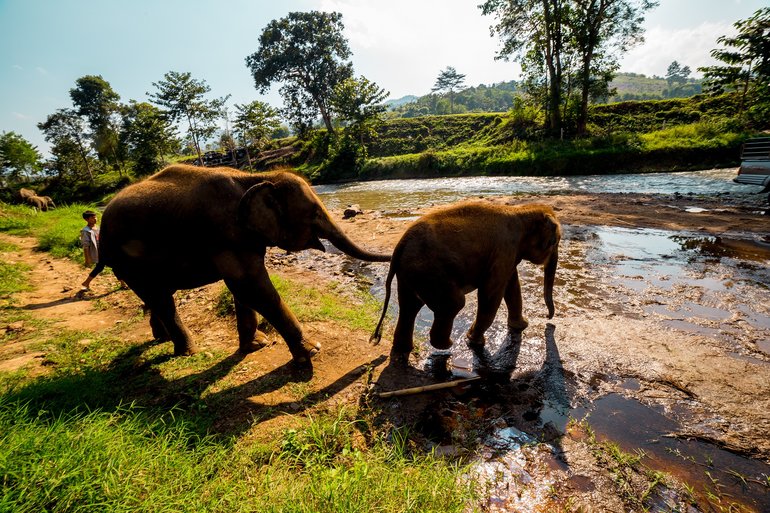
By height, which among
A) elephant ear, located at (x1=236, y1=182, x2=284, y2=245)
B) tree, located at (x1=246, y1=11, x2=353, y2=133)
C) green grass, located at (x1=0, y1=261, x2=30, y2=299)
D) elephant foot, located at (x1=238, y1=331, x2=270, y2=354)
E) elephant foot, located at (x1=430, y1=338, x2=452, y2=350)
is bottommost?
elephant foot, located at (x1=430, y1=338, x2=452, y2=350)

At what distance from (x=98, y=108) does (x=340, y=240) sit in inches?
2619

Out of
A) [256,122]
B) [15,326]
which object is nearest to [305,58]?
[256,122]

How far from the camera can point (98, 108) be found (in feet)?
166

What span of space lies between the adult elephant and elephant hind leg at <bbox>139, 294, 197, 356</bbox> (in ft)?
0.33

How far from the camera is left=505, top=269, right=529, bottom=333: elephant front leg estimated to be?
14.9 ft

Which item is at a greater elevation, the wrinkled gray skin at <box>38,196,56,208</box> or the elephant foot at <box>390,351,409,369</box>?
the wrinkled gray skin at <box>38,196,56,208</box>

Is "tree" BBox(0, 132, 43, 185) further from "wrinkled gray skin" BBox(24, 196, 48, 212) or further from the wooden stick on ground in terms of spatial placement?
the wooden stick on ground

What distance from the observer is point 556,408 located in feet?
10.7

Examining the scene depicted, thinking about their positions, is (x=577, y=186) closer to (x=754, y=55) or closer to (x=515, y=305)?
(x=754, y=55)

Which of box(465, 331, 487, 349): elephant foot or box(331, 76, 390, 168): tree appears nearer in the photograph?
box(465, 331, 487, 349): elephant foot

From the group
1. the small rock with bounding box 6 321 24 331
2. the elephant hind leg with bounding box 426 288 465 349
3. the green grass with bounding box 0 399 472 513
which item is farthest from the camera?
the small rock with bounding box 6 321 24 331

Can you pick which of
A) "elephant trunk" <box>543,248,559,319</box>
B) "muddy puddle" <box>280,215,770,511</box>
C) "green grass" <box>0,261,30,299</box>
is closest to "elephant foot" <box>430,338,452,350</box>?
"muddy puddle" <box>280,215,770,511</box>

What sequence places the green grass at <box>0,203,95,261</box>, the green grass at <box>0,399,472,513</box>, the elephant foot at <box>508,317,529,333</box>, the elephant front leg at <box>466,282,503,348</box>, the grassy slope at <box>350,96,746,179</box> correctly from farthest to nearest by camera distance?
the grassy slope at <box>350,96,746,179</box>, the green grass at <box>0,203,95,261</box>, the elephant foot at <box>508,317,529,333</box>, the elephant front leg at <box>466,282,503,348</box>, the green grass at <box>0,399,472,513</box>

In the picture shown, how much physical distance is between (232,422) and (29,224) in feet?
58.8
